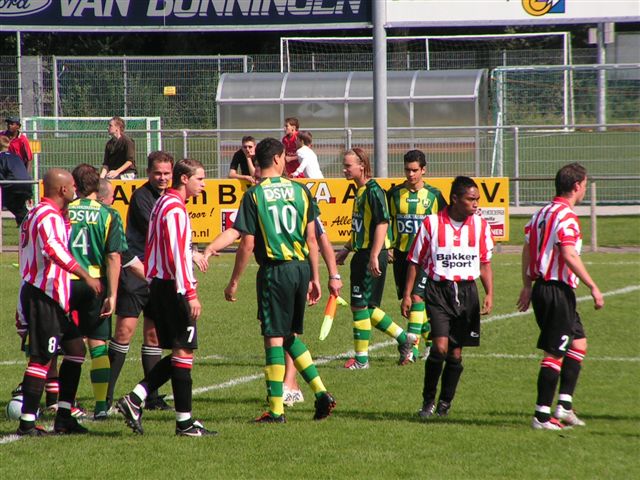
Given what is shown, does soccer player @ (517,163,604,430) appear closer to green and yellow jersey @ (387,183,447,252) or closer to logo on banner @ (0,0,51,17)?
green and yellow jersey @ (387,183,447,252)

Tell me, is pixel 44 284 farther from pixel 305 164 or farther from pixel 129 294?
pixel 305 164

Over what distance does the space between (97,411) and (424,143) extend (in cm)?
1637

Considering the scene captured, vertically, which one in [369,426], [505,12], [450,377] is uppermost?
[505,12]

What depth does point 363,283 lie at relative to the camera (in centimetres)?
1067

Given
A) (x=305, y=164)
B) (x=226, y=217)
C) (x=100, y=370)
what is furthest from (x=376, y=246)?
(x=226, y=217)

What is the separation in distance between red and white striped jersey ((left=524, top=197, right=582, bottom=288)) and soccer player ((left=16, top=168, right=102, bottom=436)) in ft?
10.3

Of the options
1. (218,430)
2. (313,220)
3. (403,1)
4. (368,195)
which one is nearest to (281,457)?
(218,430)

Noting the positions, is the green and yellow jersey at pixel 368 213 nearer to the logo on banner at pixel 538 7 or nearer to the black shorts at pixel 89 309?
the black shorts at pixel 89 309

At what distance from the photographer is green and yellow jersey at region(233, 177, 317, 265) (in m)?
8.10

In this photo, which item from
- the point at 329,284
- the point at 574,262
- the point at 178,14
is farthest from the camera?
the point at 178,14

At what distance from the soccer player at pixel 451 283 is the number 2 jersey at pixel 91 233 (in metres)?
2.32

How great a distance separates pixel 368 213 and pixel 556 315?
10.00ft

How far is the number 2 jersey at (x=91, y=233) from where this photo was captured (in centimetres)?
820

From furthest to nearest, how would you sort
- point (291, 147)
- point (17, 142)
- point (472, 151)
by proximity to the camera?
point (472, 151), point (17, 142), point (291, 147)
